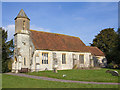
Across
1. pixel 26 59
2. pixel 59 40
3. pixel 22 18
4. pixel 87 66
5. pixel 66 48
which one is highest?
pixel 22 18

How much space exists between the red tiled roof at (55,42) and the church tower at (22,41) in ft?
5.63

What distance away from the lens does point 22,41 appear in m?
26.7

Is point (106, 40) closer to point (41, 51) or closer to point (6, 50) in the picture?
point (41, 51)

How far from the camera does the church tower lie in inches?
1017

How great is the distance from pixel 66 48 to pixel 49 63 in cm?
595

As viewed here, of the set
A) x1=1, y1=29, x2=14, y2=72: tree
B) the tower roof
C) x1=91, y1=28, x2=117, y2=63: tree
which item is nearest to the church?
the tower roof

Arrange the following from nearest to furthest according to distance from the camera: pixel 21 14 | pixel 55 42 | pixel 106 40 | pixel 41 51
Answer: pixel 41 51 → pixel 21 14 → pixel 55 42 → pixel 106 40

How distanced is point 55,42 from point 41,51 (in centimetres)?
536

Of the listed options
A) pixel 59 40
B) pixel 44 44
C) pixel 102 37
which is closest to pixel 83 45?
pixel 59 40

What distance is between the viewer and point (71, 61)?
3127cm

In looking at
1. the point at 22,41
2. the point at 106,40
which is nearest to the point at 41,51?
the point at 22,41

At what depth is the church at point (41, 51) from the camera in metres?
26.0

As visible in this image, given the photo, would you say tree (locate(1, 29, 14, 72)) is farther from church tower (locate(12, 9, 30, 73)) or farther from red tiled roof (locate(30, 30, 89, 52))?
red tiled roof (locate(30, 30, 89, 52))

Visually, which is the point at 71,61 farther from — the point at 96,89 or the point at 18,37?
the point at 96,89
